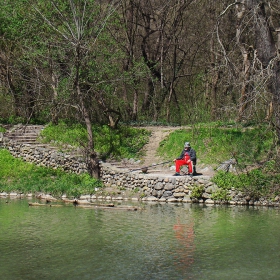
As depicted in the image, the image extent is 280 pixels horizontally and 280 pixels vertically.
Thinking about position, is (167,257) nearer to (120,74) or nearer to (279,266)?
(279,266)

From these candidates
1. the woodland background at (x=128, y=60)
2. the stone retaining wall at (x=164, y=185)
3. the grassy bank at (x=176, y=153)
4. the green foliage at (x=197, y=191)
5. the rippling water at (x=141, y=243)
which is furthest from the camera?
the woodland background at (x=128, y=60)

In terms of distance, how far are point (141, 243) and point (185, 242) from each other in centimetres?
114

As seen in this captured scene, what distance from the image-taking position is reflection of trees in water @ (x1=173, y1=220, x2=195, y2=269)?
13.8 meters

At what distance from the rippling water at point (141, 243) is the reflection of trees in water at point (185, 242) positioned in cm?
2

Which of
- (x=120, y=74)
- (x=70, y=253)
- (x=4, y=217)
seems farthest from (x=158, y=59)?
(x=70, y=253)

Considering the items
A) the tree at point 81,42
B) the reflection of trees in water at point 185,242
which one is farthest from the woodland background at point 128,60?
the reflection of trees in water at point 185,242

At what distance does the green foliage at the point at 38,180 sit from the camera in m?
24.2

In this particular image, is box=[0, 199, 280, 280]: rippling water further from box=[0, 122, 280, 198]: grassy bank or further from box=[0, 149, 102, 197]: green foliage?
box=[0, 149, 102, 197]: green foliage

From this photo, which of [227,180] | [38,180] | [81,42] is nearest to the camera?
[227,180]

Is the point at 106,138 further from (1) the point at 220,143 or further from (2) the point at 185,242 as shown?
(2) the point at 185,242

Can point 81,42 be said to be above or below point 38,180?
above

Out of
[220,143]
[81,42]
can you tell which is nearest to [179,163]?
[220,143]

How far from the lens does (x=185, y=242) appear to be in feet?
51.9

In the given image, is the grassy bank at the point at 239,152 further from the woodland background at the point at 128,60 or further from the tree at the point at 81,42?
the tree at the point at 81,42
